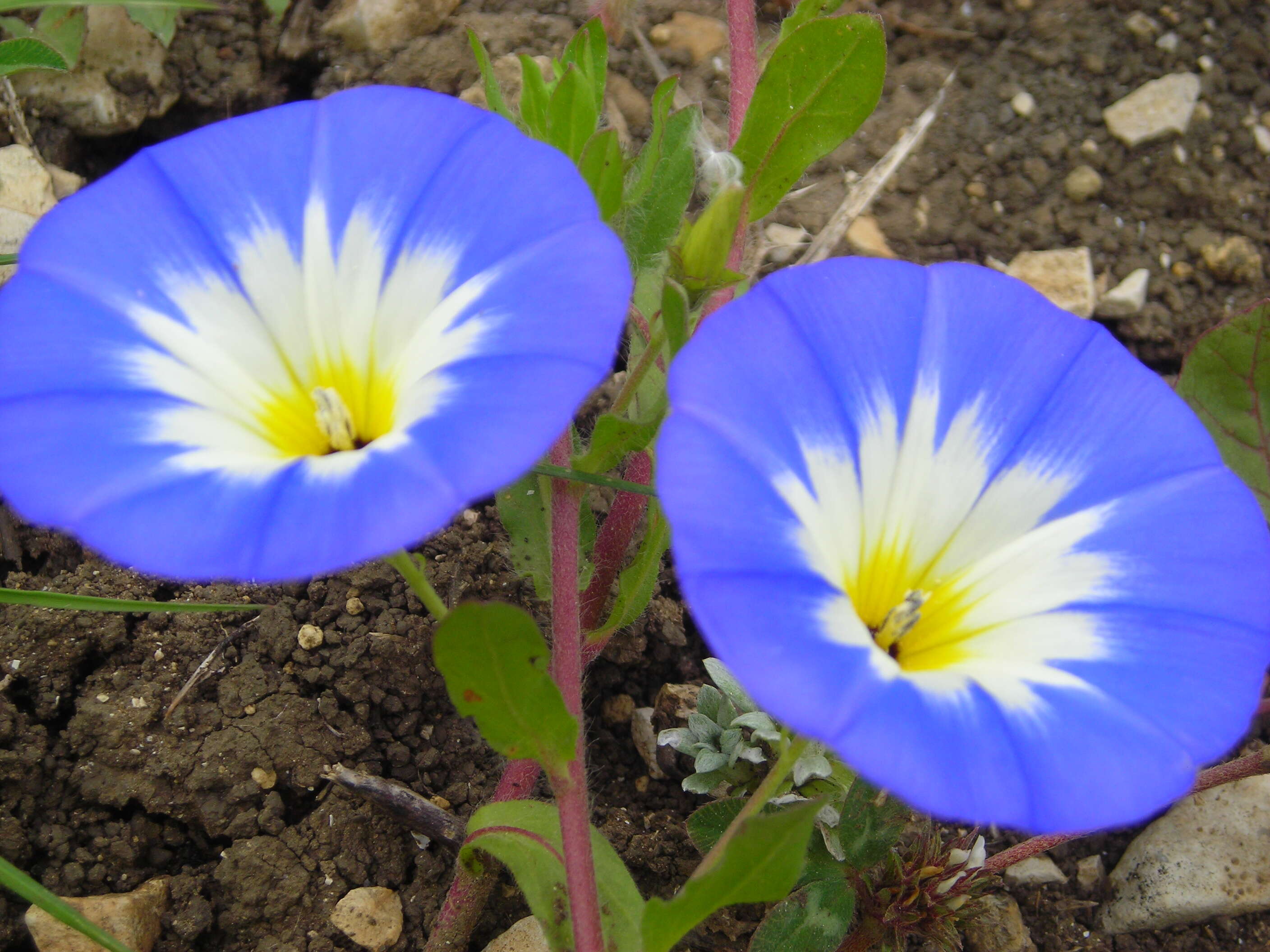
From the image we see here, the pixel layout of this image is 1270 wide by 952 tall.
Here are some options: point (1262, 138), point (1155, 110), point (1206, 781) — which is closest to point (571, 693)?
point (1206, 781)

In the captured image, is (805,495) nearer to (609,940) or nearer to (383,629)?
(609,940)

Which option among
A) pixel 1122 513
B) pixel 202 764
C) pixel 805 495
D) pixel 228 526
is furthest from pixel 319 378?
pixel 1122 513

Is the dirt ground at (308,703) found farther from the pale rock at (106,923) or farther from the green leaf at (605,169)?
the green leaf at (605,169)

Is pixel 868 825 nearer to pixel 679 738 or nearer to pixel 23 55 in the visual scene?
pixel 679 738

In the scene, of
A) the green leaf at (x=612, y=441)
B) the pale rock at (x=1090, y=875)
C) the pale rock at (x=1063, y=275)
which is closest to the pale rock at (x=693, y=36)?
the pale rock at (x=1063, y=275)

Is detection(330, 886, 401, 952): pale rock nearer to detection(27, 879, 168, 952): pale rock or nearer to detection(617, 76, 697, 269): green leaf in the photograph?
detection(27, 879, 168, 952): pale rock

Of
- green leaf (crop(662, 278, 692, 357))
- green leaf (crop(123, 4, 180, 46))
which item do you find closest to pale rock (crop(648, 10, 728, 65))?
green leaf (crop(123, 4, 180, 46))
